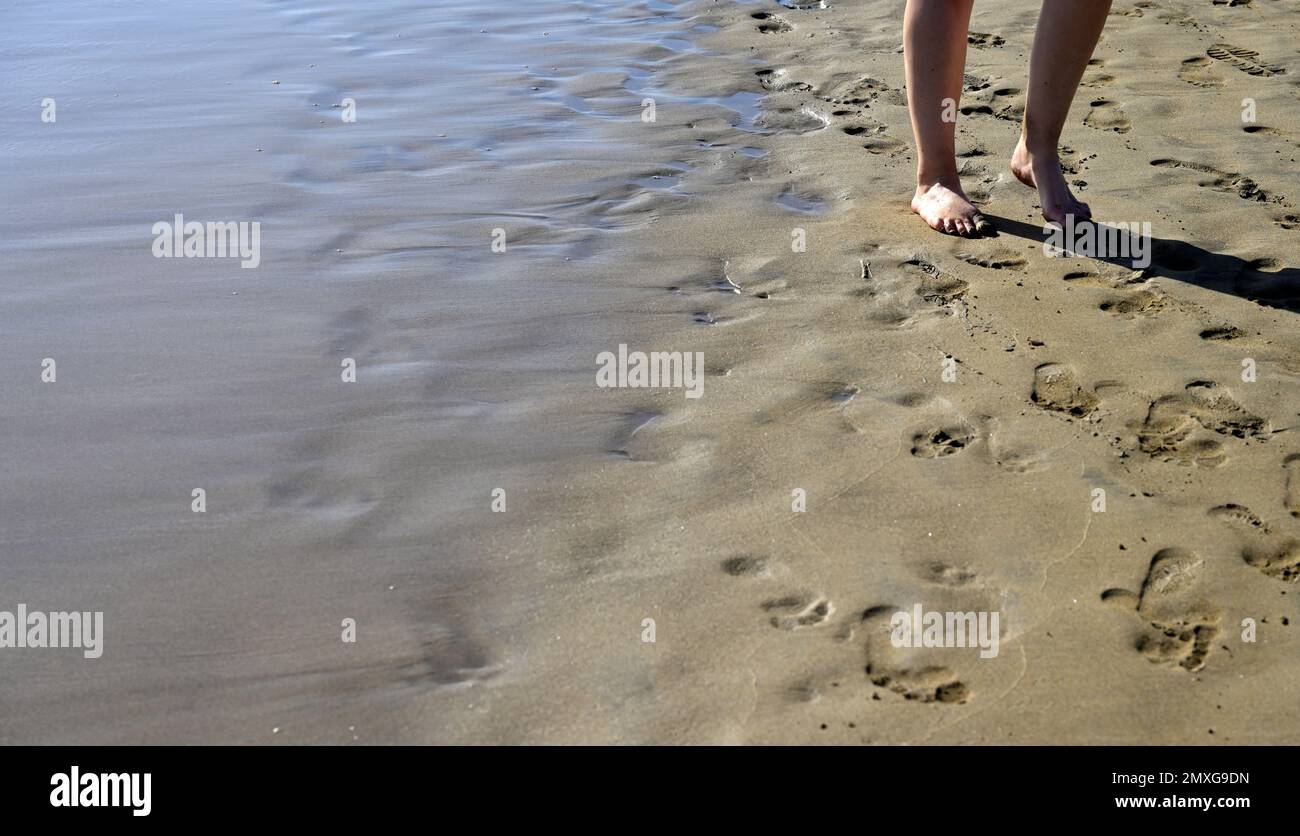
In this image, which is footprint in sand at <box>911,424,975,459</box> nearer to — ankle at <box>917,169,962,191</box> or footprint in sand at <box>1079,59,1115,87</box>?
ankle at <box>917,169,962,191</box>

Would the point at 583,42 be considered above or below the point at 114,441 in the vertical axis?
above

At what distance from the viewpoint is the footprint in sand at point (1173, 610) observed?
197cm

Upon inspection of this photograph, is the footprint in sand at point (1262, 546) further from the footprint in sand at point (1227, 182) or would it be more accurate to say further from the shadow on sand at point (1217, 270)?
the footprint in sand at point (1227, 182)

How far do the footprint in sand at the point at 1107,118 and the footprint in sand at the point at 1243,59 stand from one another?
66 centimetres

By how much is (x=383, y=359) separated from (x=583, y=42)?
2.93 metres

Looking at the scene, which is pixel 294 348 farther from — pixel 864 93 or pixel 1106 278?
pixel 864 93

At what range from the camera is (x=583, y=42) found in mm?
5332

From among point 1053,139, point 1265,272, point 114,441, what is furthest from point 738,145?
point 114,441

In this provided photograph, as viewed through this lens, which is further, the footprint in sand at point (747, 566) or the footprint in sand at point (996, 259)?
the footprint in sand at point (996, 259)

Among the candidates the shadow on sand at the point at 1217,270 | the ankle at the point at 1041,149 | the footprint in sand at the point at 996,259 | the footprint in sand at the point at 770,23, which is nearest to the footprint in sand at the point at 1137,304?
the shadow on sand at the point at 1217,270

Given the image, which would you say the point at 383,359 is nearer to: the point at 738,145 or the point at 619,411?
the point at 619,411

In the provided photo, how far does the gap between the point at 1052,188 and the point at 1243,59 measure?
182 centimetres

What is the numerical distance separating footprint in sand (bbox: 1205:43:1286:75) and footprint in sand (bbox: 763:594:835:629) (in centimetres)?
352
